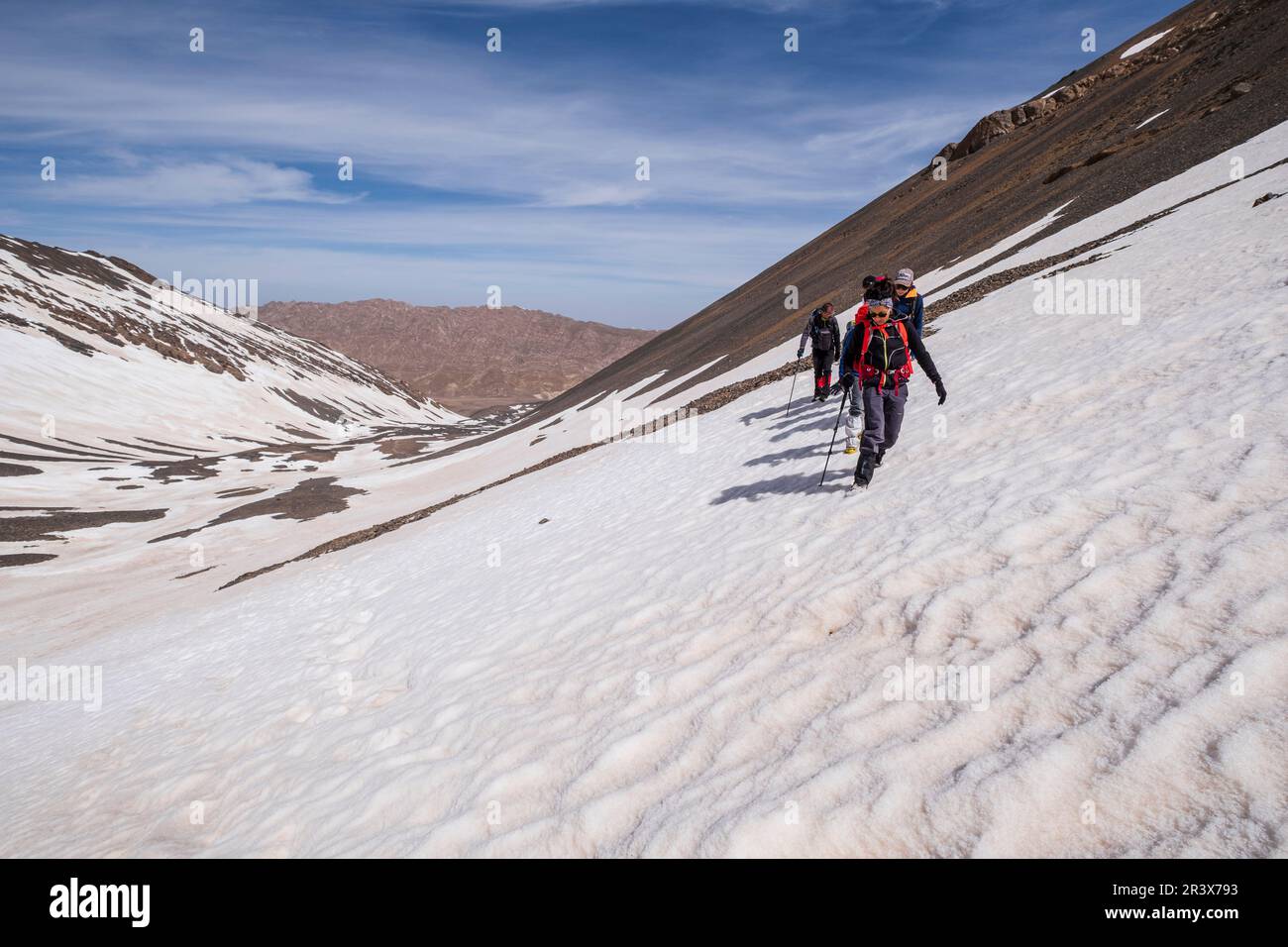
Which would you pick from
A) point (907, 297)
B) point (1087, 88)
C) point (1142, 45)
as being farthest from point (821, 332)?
point (1142, 45)

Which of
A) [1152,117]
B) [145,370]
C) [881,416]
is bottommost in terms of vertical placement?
[881,416]

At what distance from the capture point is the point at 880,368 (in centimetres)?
816

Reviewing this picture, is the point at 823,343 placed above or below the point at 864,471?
above

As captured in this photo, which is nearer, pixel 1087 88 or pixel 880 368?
pixel 880 368

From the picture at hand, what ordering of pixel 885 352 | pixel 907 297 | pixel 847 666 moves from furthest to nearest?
pixel 907 297 < pixel 885 352 < pixel 847 666

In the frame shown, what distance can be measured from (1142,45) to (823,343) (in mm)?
64114

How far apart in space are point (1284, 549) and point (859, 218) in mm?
74861

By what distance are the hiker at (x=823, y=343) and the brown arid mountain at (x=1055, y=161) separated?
654cm

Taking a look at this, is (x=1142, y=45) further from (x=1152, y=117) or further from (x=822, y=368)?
(x=822, y=368)

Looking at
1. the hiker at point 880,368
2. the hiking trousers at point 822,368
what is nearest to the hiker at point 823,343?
the hiking trousers at point 822,368

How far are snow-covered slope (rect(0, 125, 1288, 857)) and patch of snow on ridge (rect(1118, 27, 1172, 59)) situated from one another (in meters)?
55.6

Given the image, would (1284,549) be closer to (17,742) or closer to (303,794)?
(303,794)
